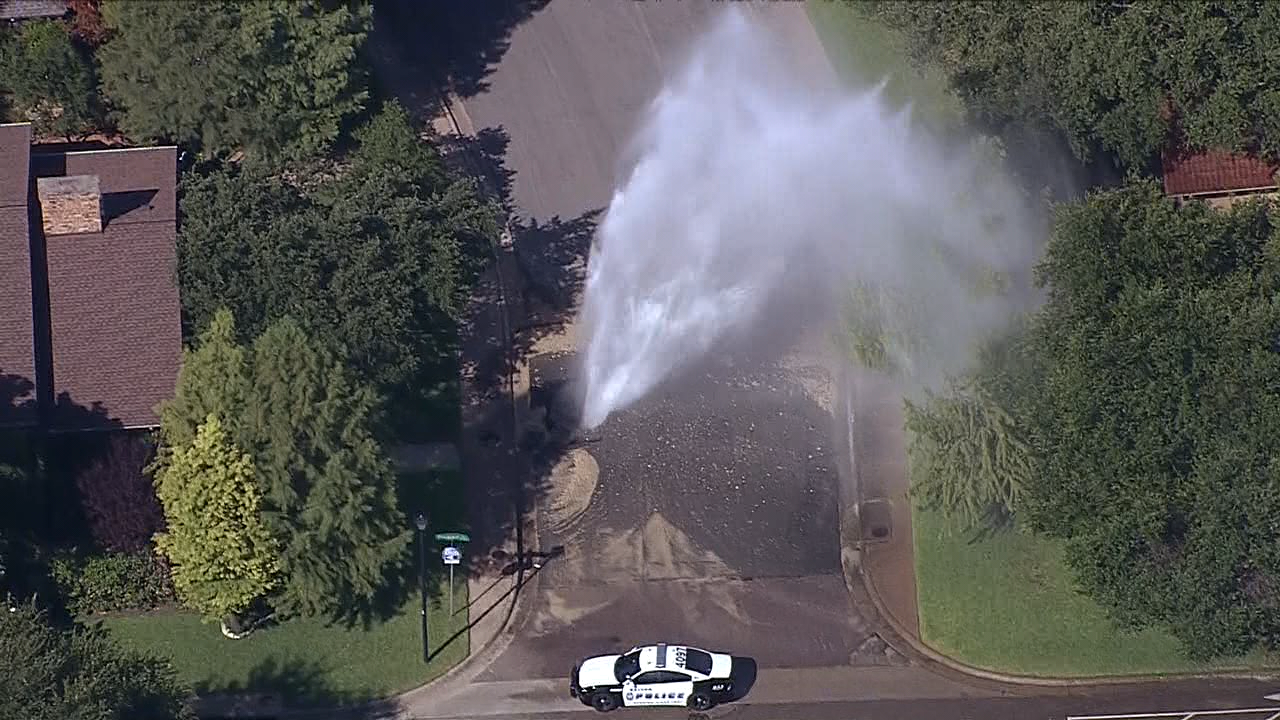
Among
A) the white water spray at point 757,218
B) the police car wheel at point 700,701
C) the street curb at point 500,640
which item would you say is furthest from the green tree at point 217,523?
the police car wheel at point 700,701

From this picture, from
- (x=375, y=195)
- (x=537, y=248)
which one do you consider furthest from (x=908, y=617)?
(x=375, y=195)

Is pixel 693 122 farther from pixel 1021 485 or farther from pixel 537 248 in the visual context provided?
pixel 1021 485

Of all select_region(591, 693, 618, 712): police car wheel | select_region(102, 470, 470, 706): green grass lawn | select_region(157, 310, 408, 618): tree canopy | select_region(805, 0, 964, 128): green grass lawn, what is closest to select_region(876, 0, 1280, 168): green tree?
select_region(805, 0, 964, 128): green grass lawn

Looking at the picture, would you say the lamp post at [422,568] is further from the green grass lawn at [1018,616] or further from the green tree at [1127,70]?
the green tree at [1127,70]

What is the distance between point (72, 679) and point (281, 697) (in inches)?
Result: 297

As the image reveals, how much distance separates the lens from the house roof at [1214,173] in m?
53.6

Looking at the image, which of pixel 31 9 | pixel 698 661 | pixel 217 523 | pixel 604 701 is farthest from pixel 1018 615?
pixel 31 9

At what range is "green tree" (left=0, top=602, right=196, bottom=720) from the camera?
38906mm

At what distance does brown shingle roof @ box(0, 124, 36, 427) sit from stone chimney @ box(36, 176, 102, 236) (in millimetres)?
679

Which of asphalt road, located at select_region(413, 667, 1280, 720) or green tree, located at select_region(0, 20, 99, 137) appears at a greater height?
green tree, located at select_region(0, 20, 99, 137)

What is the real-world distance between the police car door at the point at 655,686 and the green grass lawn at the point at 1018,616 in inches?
323

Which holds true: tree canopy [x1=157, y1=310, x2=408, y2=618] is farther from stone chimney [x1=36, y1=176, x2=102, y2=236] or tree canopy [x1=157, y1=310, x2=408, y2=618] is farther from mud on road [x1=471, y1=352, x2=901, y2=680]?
stone chimney [x1=36, y1=176, x2=102, y2=236]

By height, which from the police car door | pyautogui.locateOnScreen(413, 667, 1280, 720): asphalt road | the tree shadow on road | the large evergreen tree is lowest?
pyautogui.locateOnScreen(413, 667, 1280, 720): asphalt road

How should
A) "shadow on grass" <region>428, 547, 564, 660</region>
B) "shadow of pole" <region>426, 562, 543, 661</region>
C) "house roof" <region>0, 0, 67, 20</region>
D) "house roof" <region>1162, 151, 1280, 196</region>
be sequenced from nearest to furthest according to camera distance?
1. "shadow of pole" <region>426, 562, 543, 661</region>
2. "shadow on grass" <region>428, 547, 564, 660</region>
3. "house roof" <region>0, 0, 67, 20</region>
4. "house roof" <region>1162, 151, 1280, 196</region>
